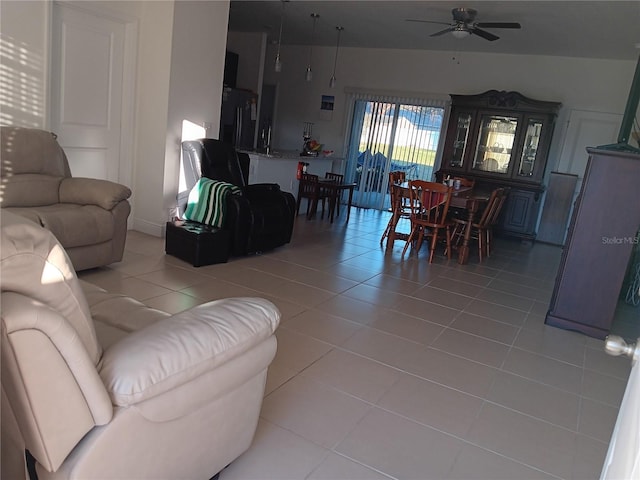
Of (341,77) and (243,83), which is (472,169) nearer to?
(341,77)

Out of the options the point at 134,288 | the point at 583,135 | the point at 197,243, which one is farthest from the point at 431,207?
the point at 583,135

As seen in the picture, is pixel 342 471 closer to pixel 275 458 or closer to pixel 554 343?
pixel 275 458

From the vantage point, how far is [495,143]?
7125 millimetres

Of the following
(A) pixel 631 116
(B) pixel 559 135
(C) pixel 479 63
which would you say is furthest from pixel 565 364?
(C) pixel 479 63

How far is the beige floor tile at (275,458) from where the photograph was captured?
5.61ft

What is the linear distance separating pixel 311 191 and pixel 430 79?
287 cm

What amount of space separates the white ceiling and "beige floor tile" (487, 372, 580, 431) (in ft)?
12.1

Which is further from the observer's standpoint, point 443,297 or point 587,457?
point 443,297

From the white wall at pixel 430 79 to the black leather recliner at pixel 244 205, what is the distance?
13.3 ft

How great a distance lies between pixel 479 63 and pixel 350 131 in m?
2.38

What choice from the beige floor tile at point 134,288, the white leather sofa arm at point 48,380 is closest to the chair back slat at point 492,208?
the beige floor tile at point 134,288

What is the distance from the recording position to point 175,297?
128 inches

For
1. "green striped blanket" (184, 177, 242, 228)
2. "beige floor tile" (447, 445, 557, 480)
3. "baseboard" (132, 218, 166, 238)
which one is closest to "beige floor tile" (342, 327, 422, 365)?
"beige floor tile" (447, 445, 557, 480)

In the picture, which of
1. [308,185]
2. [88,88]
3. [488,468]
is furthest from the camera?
[308,185]
